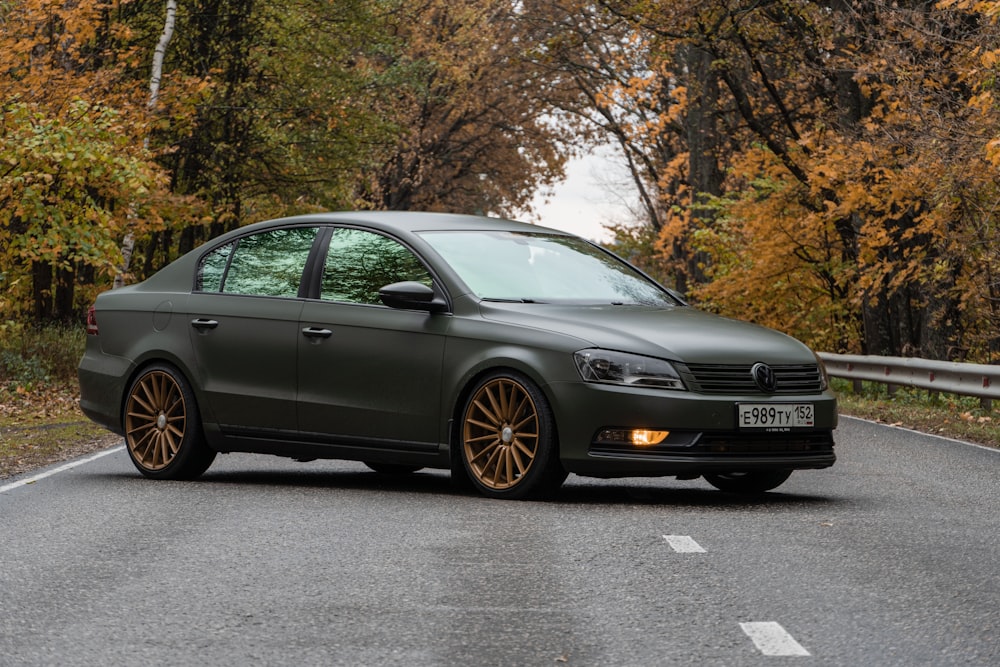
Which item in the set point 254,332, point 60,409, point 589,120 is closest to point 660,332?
point 254,332

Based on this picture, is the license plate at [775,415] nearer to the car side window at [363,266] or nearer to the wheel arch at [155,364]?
the car side window at [363,266]

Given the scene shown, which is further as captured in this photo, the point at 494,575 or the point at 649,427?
the point at 649,427

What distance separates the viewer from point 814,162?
2325cm

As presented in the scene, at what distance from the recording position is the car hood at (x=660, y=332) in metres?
8.39

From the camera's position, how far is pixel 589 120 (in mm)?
44062

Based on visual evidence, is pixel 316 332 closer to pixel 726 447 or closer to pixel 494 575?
pixel 726 447

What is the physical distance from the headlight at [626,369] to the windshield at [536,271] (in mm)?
885

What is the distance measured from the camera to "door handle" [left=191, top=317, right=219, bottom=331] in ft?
33.1

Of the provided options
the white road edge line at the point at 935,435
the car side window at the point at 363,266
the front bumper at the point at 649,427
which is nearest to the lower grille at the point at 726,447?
the front bumper at the point at 649,427

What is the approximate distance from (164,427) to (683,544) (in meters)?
4.37

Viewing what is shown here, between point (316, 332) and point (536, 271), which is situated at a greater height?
point (536, 271)

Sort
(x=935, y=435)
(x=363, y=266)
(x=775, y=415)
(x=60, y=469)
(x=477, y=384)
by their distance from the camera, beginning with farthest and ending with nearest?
(x=935, y=435) → (x=60, y=469) → (x=363, y=266) → (x=477, y=384) → (x=775, y=415)

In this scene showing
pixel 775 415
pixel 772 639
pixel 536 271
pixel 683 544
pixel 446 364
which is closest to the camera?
pixel 772 639

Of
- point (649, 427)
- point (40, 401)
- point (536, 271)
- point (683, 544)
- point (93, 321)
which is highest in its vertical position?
point (536, 271)
